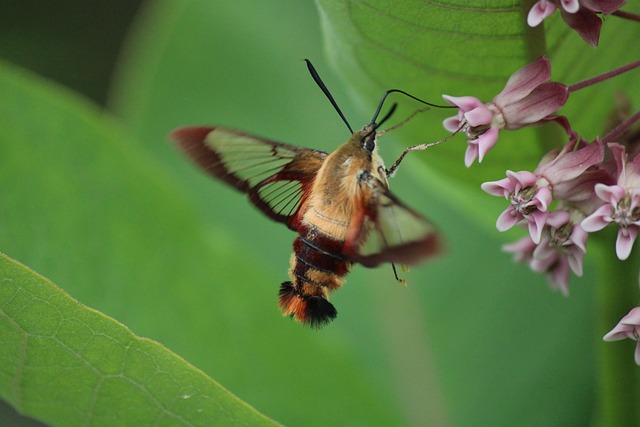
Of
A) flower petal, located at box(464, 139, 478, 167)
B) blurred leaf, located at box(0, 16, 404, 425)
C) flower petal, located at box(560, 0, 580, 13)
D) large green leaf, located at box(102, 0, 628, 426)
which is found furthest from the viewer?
blurred leaf, located at box(0, 16, 404, 425)

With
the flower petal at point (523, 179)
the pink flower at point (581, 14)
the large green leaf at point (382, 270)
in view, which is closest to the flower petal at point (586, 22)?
the pink flower at point (581, 14)

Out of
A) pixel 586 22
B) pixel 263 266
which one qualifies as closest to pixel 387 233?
pixel 586 22

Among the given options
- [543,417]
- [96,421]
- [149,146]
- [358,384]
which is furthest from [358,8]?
[149,146]

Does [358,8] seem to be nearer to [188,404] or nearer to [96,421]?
[188,404]

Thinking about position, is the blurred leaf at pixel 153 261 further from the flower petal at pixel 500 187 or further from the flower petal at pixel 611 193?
the flower petal at pixel 611 193

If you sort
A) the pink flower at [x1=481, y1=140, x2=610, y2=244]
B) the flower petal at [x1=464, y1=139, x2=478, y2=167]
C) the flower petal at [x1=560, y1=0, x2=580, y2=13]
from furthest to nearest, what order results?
1. the flower petal at [x1=464, y1=139, x2=478, y2=167]
2. the pink flower at [x1=481, y1=140, x2=610, y2=244]
3. the flower petal at [x1=560, y1=0, x2=580, y2=13]

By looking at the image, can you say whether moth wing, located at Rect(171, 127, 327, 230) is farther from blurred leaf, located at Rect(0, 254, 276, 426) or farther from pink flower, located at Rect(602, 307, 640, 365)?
pink flower, located at Rect(602, 307, 640, 365)

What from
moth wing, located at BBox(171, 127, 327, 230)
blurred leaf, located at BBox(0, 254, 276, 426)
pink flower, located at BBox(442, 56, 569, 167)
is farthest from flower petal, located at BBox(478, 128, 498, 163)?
blurred leaf, located at BBox(0, 254, 276, 426)
